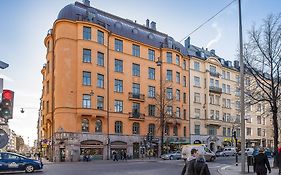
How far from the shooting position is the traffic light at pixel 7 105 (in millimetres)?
7273

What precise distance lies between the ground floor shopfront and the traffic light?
39.7 meters

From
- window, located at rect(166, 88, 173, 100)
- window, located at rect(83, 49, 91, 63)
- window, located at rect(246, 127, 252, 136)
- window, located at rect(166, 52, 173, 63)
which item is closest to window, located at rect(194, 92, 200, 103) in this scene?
window, located at rect(166, 88, 173, 100)

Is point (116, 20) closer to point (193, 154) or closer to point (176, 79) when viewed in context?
point (176, 79)

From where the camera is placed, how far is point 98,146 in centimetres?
4950

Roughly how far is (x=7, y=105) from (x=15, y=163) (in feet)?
64.6

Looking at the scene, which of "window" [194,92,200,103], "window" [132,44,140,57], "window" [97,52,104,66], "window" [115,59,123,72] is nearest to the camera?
"window" [97,52,104,66]

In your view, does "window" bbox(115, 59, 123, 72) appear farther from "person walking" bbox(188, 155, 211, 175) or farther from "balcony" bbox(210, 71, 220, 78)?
"person walking" bbox(188, 155, 211, 175)

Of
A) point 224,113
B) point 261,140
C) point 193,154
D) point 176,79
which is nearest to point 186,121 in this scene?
point 176,79

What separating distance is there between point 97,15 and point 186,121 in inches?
1029

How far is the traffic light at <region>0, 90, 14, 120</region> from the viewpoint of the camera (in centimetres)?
727

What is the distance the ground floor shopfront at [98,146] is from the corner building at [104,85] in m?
0.12

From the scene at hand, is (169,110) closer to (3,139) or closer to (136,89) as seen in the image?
(136,89)

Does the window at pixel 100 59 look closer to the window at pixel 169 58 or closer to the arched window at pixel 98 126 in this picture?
the arched window at pixel 98 126

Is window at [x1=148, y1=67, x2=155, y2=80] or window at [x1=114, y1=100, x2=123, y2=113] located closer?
window at [x1=114, y1=100, x2=123, y2=113]
